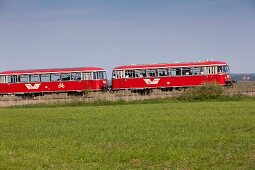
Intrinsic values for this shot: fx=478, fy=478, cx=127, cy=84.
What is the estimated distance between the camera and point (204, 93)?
43.9 meters

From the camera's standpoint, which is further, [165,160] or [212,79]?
[212,79]

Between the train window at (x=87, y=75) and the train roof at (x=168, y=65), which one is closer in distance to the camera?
the train roof at (x=168, y=65)

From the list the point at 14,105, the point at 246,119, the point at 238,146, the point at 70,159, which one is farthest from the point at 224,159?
the point at 14,105

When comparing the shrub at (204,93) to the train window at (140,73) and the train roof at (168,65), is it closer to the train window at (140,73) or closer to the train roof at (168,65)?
the train roof at (168,65)

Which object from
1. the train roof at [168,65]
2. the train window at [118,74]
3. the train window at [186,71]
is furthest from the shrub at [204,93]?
the train window at [118,74]

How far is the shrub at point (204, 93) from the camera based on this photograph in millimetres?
43375

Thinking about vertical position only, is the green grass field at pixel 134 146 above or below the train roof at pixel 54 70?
below

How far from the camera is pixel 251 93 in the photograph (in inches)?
1768

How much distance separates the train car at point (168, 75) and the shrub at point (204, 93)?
4310 millimetres

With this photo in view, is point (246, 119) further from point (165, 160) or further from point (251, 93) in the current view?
point (251, 93)

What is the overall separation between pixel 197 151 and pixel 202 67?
37.1 meters

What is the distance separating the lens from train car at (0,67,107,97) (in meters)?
51.2

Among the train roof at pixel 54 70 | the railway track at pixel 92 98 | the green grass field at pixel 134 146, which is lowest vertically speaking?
the green grass field at pixel 134 146

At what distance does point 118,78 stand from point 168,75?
5.51m
